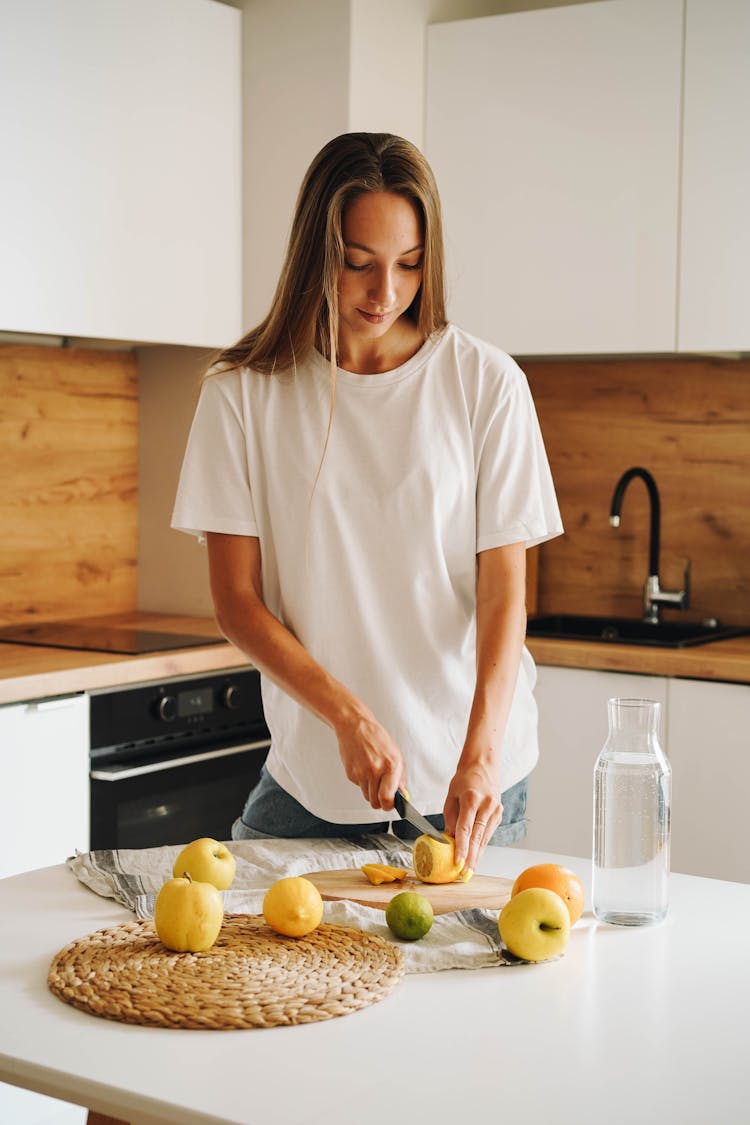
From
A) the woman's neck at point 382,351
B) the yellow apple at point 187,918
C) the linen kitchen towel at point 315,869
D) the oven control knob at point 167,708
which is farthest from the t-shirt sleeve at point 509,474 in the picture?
the oven control knob at point 167,708

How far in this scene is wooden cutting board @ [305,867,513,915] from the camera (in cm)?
133

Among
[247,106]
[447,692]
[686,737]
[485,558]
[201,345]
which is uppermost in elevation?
[247,106]

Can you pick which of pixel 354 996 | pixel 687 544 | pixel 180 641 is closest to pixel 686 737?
pixel 687 544

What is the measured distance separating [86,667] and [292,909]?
1.30 metres

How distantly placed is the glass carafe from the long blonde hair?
616 millimetres

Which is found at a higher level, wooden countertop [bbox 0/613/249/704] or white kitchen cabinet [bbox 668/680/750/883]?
wooden countertop [bbox 0/613/249/704]

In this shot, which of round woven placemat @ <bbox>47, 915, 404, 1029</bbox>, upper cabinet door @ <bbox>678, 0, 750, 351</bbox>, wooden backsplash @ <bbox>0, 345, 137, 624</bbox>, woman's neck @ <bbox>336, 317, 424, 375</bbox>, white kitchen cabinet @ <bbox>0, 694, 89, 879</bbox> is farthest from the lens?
wooden backsplash @ <bbox>0, 345, 137, 624</bbox>

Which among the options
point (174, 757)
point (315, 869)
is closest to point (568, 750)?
point (174, 757)

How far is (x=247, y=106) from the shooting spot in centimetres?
304

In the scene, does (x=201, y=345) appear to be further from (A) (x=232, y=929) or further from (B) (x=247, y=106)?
(A) (x=232, y=929)

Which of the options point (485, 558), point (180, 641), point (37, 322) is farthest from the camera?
point (180, 641)

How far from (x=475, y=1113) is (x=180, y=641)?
1954 millimetres

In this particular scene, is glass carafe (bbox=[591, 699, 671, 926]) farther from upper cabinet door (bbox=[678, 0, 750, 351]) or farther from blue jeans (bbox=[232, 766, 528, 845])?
upper cabinet door (bbox=[678, 0, 750, 351])

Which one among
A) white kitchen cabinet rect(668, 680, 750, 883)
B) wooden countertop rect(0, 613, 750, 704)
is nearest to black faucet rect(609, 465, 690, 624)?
wooden countertop rect(0, 613, 750, 704)
